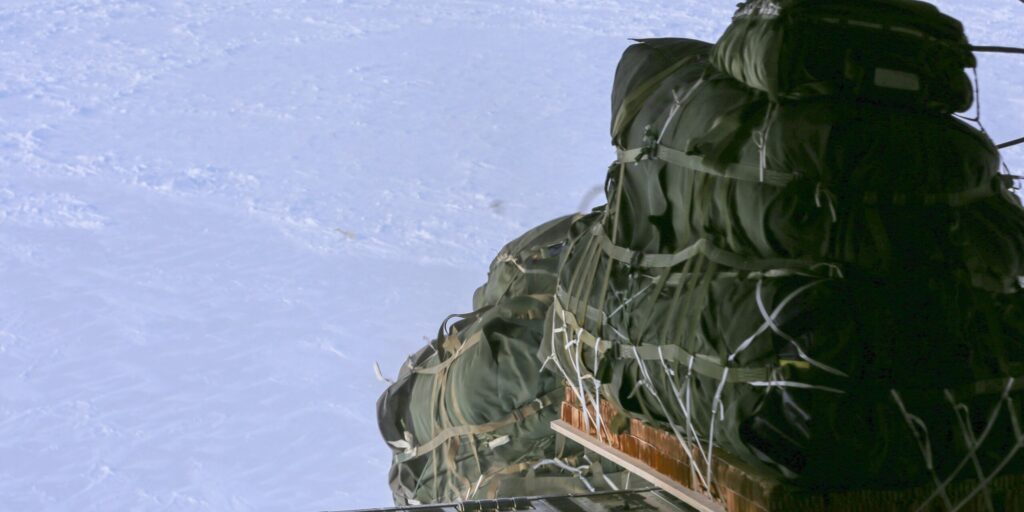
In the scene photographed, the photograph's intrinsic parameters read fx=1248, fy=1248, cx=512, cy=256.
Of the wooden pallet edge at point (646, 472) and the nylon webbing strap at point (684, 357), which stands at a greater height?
the nylon webbing strap at point (684, 357)

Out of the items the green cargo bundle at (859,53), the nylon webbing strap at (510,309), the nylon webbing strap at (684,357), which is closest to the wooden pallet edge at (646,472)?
the nylon webbing strap at (684,357)

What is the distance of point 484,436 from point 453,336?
34 centimetres

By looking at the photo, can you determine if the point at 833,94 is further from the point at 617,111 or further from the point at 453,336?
the point at 453,336

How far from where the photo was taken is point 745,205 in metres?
2.07

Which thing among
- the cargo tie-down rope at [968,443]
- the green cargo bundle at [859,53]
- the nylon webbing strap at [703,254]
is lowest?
the cargo tie-down rope at [968,443]

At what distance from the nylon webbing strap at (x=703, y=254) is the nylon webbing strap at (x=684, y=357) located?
0.16 metres

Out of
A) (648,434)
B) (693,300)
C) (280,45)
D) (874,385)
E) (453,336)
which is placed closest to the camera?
(874,385)

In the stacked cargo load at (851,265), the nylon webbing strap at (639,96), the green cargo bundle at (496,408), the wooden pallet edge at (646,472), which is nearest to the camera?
the stacked cargo load at (851,265)

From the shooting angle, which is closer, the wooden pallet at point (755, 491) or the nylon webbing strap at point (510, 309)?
the wooden pallet at point (755, 491)

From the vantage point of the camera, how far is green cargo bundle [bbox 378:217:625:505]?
3.32 meters

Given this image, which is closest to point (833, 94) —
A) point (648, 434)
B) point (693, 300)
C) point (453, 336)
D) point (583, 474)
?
point (693, 300)

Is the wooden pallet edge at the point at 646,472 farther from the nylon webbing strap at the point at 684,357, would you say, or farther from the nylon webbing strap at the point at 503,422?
the nylon webbing strap at the point at 503,422

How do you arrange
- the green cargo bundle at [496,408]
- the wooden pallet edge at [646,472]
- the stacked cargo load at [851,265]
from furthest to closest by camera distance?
1. the green cargo bundle at [496,408]
2. the wooden pallet edge at [646,472]
3. the stacked cargo load at [851,265]

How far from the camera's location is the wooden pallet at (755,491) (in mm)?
2059
